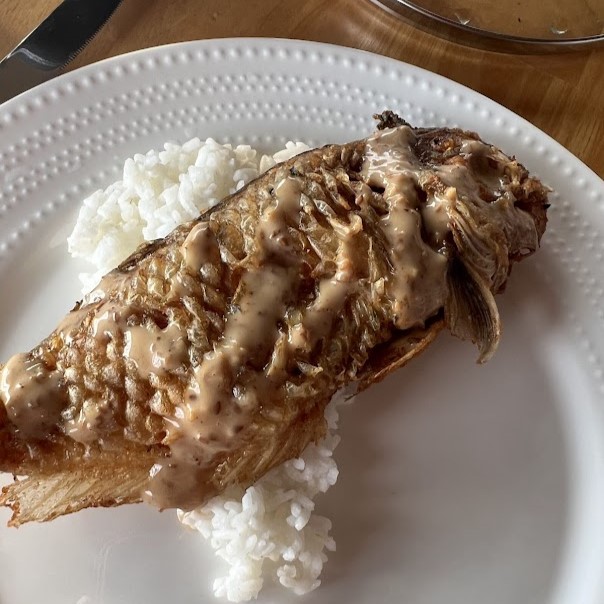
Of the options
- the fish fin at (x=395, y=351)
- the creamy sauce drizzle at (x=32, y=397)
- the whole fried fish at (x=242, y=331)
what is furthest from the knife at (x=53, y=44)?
the fish fin at (x=395, y=351)

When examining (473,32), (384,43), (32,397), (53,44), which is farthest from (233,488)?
(473,32)

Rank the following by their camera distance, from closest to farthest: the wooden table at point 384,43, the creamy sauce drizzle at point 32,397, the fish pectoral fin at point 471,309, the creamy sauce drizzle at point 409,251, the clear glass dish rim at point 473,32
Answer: the creamy sauce drizzle at point 32,397 → the creamy sauce drizzle at point 409,251 → the fish pectoral fin at point 471,309 → the wooden table at point 384,43 → the clear glass dish rim at point 473,32

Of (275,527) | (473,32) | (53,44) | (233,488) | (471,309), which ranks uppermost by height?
(53,44)

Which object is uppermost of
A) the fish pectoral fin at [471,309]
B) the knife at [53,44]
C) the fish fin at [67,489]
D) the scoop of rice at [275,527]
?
the knife at [53,44]

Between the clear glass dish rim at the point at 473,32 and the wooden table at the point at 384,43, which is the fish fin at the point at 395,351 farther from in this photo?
the clear glass dish rim at the point at 473,32

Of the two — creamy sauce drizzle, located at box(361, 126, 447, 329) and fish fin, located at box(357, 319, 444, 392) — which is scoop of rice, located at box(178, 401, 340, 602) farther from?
creamy sauce drizzle, located at box(361, 126, 447, 329)

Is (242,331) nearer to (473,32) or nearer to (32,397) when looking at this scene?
(32,397)
